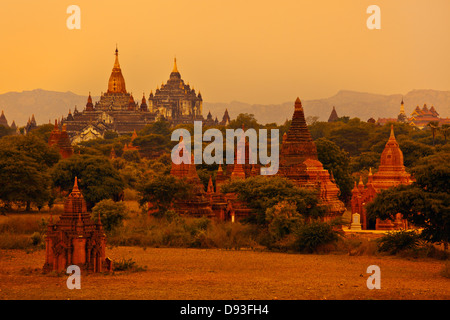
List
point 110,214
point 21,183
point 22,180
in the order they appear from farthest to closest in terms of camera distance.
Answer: point 22,180
point 21,183
point 110,214

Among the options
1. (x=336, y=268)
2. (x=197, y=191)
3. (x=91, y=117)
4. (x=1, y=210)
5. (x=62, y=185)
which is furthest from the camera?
(x=91, y=117)

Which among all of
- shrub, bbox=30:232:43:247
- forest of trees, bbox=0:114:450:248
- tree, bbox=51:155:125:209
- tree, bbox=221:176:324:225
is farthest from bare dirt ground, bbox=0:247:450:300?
tree, bbox=51:155:125:209

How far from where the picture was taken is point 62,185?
1705 inches

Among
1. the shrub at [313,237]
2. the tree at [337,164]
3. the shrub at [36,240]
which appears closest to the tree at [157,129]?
the tree at [337,164]

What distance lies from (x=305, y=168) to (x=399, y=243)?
8.51 meters

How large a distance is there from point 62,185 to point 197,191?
30.8 ft

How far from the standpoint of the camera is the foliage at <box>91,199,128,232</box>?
32188 millimetres

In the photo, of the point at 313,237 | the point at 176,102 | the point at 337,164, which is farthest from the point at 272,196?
the point at 176,102

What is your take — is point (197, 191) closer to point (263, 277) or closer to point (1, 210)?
point (1, 210)

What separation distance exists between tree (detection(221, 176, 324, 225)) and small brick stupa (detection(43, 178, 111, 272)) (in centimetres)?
939

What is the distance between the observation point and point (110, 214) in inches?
1272

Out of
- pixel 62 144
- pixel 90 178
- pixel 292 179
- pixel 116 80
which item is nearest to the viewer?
pixel 292 179

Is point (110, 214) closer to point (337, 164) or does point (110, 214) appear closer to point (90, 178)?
point (90, 178)

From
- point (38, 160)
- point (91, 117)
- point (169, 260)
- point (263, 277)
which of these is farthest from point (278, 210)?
point (91, 117)
